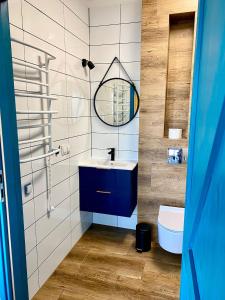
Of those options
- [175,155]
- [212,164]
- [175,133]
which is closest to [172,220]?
[175,155]

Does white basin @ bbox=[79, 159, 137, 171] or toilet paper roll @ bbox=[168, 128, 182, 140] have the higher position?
toilet paper roll @ bbox=[168, 128, 182, 140]

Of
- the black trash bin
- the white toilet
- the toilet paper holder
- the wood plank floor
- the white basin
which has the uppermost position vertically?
the toilet paper holder

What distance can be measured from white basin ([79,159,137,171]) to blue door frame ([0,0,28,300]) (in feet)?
3.77

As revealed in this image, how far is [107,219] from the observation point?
114 inches

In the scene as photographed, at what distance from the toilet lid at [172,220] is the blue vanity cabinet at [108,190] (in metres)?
0.37

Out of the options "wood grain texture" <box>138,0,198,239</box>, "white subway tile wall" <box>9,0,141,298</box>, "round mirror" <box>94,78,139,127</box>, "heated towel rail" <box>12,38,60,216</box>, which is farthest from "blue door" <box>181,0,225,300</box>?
"round mirror" <box>94,78,139,127</box>

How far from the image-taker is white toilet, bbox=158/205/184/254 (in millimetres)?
1998

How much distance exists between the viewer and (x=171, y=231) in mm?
2006

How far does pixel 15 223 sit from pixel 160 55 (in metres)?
1.99

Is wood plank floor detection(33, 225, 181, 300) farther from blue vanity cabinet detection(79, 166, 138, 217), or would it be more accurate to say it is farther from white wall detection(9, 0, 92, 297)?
blue vanity cabinet detection(79, 166, 138, 217)

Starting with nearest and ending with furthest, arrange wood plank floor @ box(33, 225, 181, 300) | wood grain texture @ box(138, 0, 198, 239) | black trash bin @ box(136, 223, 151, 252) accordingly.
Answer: wood plank floor @ box(33, 225, 181, 300), wood grain texture @ box(138, 0, 198, 239), black trash bin @ box(136, 223, 151, 252)

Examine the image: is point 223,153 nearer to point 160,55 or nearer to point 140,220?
point 160,55

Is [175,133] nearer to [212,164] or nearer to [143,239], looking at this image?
[143,239]

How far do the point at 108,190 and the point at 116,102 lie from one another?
3.36ft
